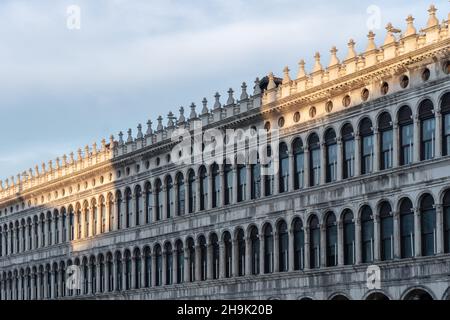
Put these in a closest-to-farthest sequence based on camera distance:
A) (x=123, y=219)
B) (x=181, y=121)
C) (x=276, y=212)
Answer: (x=276, y=212), (x=181, y=121), (x=123, y=219)

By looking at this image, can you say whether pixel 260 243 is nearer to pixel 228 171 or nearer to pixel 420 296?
pixel 228 171

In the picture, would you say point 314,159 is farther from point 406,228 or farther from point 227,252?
point 227,252

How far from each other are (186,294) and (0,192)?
31.8 metres

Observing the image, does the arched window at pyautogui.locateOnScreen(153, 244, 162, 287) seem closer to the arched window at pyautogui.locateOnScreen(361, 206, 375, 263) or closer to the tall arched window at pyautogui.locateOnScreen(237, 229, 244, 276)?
the tall arched window at pyautogui.locateOnScreen(237, 229, 244, 276)

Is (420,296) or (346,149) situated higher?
(346,149)

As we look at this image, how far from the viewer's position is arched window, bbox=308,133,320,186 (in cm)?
5336

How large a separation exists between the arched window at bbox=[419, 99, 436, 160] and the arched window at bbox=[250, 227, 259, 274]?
13.0m

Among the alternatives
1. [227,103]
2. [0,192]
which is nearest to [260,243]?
[227,103]

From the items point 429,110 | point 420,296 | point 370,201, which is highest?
point 429,110

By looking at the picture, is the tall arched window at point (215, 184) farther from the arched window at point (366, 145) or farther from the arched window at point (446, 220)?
the arched window at point (446, 220)

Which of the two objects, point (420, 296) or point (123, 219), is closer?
point (420, 296)

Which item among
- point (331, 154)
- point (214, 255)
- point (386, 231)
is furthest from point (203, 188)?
point (386, 231)

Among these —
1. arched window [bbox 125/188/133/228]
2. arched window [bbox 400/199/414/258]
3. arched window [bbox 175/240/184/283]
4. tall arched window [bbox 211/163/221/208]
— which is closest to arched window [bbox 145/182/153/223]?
arched window [bbox 125/188/133/228]

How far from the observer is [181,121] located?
6462 centimetres
